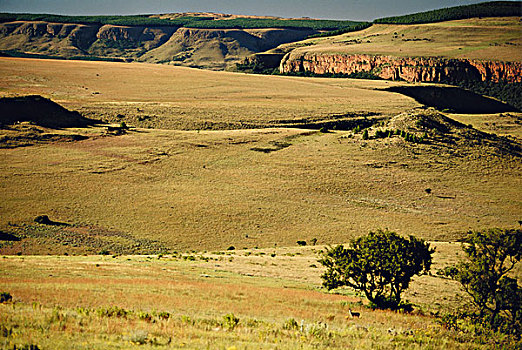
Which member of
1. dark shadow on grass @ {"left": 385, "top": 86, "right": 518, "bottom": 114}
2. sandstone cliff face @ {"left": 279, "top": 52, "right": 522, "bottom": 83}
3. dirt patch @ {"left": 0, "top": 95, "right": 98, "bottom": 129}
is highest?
sandstone cliff face @ {"left": 279, "top": 52, "right": 522, "bottom": 83}

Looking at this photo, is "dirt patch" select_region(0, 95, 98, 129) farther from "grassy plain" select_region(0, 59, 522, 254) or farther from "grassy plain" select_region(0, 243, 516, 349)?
"grassy plain" select_region(0, 243, 516, 349)

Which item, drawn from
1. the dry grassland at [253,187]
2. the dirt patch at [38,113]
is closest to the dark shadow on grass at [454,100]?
the dry grassland at [253,187]

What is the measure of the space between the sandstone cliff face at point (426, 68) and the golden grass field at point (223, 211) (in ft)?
Answer: 163

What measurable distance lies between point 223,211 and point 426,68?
13722cm

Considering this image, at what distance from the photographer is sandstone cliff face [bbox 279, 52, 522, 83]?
511ft

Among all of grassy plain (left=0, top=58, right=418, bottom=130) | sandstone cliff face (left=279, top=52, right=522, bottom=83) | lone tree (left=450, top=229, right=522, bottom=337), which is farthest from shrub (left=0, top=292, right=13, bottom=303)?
sandstone cliff face (left=279, top=52, right=522, bottom=83)

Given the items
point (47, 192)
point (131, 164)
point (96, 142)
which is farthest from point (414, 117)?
point (47, 192)

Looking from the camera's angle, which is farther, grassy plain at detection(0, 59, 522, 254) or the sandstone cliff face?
the sandstone cliff face

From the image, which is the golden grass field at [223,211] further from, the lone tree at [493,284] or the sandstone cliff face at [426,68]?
the sandstone cliff face at [426,68]

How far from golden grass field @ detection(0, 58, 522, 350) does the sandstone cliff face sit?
4962 centimetres

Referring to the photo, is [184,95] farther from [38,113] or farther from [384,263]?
[384,263]

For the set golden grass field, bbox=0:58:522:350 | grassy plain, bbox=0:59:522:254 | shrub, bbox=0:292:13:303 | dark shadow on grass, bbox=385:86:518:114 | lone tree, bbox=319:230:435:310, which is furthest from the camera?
dark shadow on grass, bbox=385:86:518:114

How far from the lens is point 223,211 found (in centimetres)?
5041

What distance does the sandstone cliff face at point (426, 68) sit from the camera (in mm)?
155875
